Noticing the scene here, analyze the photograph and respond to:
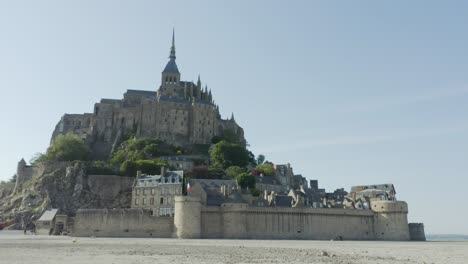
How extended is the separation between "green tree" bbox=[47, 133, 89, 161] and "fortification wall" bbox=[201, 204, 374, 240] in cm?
3395

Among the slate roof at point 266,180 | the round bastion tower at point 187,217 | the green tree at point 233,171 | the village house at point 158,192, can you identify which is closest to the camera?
the round bastion tower at point 187,217

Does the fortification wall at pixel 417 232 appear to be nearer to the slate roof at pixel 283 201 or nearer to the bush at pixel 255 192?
the slate roof at pixel 283 201

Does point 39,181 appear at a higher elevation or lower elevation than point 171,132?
lower

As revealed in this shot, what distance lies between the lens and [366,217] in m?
55.4

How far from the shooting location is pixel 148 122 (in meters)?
87.3

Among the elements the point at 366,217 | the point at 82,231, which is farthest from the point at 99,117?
the point at 366,217

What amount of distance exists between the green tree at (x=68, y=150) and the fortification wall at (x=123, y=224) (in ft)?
92.6

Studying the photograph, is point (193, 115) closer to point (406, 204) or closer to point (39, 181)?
point (39, 181)

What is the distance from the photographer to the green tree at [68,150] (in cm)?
7225

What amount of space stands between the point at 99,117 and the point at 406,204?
56.8 meters

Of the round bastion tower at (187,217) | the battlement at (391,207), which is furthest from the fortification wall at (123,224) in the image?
the battlement at (391,207)

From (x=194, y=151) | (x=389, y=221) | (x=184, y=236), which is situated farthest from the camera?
(x=194, y=151)

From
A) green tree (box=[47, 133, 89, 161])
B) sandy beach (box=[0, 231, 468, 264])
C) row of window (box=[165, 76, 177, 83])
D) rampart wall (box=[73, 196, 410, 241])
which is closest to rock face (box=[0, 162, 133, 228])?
green tree (box=[47, 133, 89, 161])

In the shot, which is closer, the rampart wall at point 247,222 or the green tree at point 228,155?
the rampart wall at point 247,222
